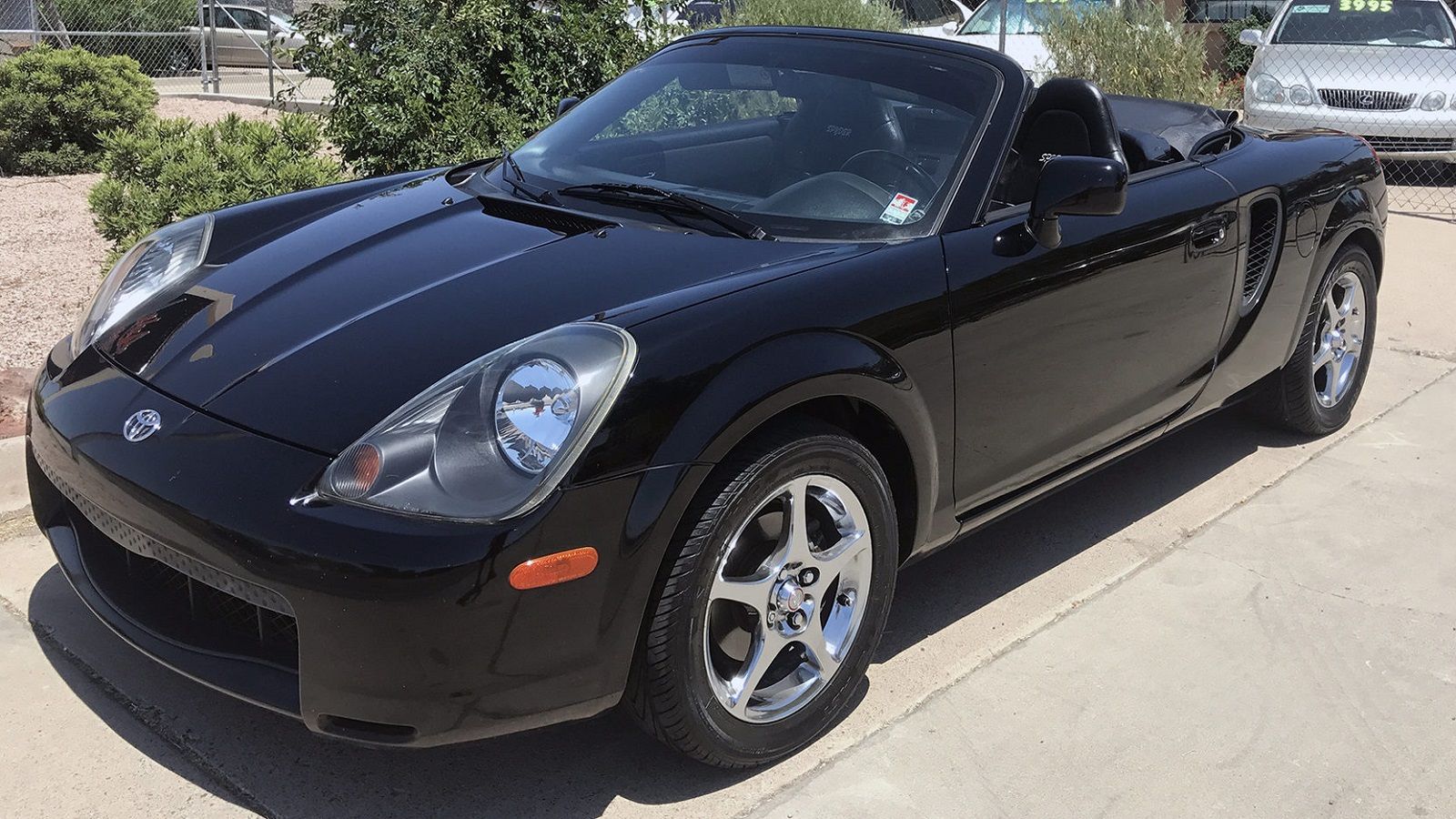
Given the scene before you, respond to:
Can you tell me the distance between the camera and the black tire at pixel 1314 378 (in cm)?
460

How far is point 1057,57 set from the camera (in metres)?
10.2

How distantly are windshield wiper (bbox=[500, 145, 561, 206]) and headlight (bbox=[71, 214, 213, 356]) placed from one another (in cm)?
79

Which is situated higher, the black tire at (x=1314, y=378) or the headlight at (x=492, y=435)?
the headlight at (x=492, y=435)

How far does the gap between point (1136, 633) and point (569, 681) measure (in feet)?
5.72

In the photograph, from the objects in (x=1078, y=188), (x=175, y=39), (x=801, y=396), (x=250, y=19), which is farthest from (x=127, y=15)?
(x=801, y=396)

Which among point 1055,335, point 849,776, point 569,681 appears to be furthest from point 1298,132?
point 569,681

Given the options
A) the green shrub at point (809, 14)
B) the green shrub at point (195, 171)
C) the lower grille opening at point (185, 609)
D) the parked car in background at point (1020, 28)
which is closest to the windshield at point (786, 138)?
the lower grille opening at point (185, 609)

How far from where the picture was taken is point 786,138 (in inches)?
134

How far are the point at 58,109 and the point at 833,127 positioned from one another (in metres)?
7.91

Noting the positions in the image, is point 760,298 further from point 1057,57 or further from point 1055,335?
point 1057,57

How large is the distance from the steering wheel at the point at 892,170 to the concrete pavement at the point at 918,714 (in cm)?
114

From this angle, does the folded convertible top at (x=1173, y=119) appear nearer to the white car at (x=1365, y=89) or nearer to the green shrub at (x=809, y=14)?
the green shrub at (x=809, y=14)

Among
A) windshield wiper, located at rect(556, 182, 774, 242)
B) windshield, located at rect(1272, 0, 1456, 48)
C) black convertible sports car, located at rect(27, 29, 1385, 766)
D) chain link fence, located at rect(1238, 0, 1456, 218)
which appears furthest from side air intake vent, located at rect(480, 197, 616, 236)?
windshield, located at rect(1272, 0, 1456, 48)

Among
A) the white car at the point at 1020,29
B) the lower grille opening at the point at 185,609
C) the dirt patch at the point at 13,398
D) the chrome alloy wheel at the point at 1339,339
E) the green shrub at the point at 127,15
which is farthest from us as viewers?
the green shrub at the point at 127,15
